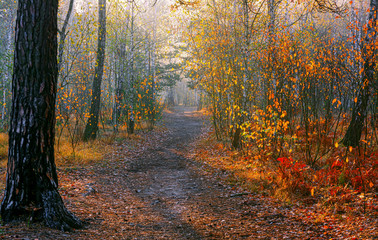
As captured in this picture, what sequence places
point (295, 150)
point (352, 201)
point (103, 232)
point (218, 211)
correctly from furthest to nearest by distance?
Result: point (295, 150) → point (218, 211) → point (352, 201) → point (103, 232)

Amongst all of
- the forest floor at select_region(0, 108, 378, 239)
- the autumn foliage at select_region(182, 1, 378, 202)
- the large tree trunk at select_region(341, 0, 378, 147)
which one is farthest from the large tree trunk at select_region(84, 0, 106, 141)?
the large tree trunk at select_region(341, 0, 378, 147)

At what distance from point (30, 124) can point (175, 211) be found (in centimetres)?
315

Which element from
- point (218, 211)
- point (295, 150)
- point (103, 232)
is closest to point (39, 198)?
point (103, 232)

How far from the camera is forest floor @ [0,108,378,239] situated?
380 centimetres

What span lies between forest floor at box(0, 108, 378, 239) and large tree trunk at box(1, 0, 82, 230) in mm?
265

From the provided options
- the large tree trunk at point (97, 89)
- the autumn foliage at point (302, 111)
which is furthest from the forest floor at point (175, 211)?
the large tree trunk at point (97, 89)

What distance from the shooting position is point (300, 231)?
3.92 meters

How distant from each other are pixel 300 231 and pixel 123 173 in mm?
5640

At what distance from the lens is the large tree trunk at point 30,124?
3.48 meters

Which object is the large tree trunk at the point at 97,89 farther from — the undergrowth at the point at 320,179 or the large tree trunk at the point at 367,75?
the large tree trunk at the point at 367,75

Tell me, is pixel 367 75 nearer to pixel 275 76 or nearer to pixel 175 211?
pixel 275 76

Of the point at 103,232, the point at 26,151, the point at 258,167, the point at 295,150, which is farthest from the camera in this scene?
the point at 295,150

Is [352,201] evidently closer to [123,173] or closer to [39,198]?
[39,198]

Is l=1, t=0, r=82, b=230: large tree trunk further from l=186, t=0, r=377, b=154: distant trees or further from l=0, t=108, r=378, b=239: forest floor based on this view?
l=186, t=0, r=377, b=154: distant trees
